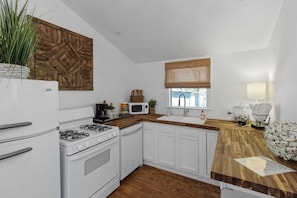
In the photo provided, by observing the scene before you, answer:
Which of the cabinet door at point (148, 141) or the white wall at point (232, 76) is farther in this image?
the cabinet door at point (148, 141)

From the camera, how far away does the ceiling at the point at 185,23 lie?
1.73 meters

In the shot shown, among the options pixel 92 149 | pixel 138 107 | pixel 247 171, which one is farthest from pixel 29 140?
pixel 138 107

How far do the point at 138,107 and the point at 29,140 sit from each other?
211 centimetres

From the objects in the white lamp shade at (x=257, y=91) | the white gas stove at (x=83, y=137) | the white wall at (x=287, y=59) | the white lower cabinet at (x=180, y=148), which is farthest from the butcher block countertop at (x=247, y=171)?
the white gas stove at (x=83, y=137)

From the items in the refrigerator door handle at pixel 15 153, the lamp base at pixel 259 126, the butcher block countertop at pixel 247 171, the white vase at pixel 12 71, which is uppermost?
the white vase at pixel 12 71

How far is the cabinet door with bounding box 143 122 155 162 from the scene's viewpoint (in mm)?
2672

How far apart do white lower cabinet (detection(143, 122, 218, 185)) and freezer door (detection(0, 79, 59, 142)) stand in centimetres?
166

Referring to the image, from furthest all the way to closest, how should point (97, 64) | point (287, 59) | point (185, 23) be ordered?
1. point (97, 64)
2. point (185, 23)
3. point (287, 59)

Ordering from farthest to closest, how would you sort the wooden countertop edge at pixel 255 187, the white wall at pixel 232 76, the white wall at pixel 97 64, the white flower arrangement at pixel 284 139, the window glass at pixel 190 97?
the window glass at pixel 190 97
the white wall at pixel 232 76
the white wall at pixel 97 64
the white flower arrangement at pixel 284 139
the wooden countertop edge at pixel 255 187

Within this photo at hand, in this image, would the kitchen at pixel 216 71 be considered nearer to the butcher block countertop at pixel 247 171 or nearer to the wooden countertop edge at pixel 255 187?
the butcher block countertop at pixel 247 171

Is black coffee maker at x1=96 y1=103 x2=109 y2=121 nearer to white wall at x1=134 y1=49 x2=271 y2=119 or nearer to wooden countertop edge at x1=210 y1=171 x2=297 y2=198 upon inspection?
white wall at x1=134 y1=49 x2=271 y2=119

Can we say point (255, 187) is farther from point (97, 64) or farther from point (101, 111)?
point (97, 64)

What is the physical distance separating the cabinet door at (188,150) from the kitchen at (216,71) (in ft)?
2.23

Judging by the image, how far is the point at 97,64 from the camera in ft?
8.70
